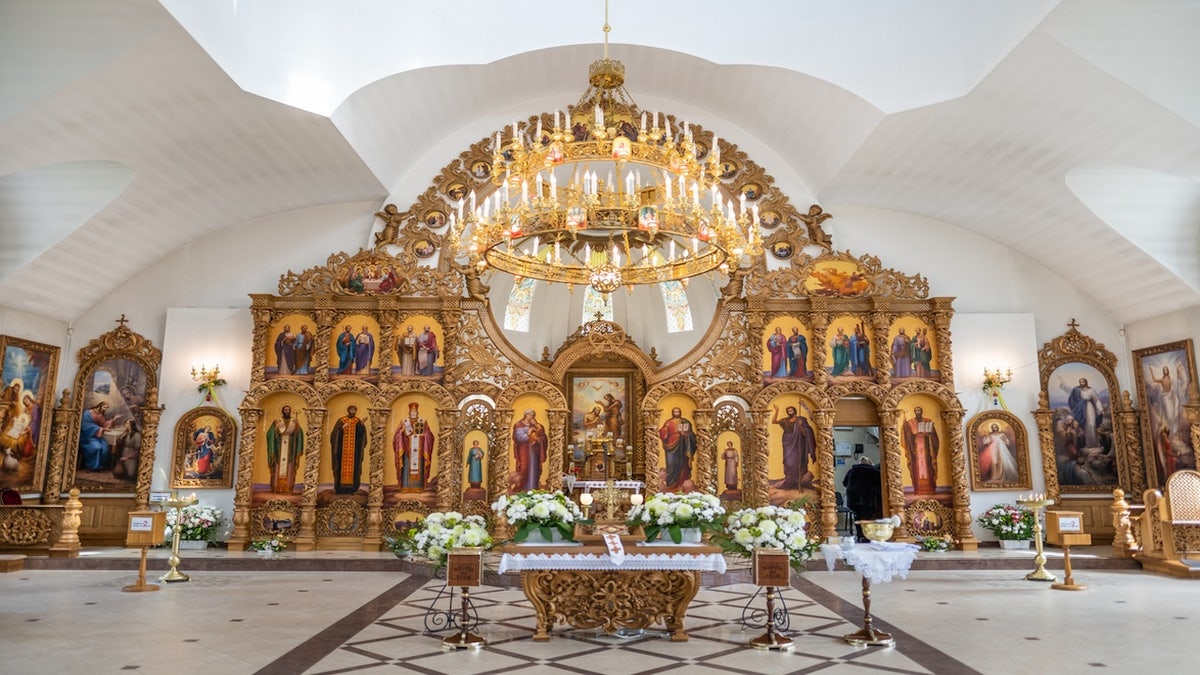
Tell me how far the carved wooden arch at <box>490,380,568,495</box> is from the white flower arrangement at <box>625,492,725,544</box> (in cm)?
629

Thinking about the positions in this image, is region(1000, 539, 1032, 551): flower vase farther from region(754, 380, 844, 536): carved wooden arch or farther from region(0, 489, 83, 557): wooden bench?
region(0, 489, 83, 557): wooden bench

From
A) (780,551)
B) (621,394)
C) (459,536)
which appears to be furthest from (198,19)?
(621,394)

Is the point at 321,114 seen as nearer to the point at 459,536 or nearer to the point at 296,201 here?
the point at 296,201

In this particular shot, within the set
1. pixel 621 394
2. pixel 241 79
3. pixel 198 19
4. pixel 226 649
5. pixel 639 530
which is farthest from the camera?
pixel 621 394

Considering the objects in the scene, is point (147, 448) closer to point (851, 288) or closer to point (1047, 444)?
point (851, 288)

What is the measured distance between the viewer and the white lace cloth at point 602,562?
7.30 m

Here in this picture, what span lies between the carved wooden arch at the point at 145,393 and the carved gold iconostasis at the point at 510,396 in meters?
1.79

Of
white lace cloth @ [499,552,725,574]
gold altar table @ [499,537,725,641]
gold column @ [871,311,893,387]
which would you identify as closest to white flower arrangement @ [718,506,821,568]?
gold altar table @ [499,537,725,641]

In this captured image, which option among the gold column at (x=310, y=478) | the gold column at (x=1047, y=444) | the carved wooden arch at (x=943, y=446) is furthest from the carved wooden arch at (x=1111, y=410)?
the gold column at (x=310, y=478)

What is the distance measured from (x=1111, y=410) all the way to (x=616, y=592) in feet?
40.5

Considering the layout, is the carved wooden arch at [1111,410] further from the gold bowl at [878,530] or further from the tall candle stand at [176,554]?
the tall candle stand at [176,554]

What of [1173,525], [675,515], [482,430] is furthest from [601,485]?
[1173,525]

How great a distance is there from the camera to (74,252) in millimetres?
13906

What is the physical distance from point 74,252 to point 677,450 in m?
11.4
